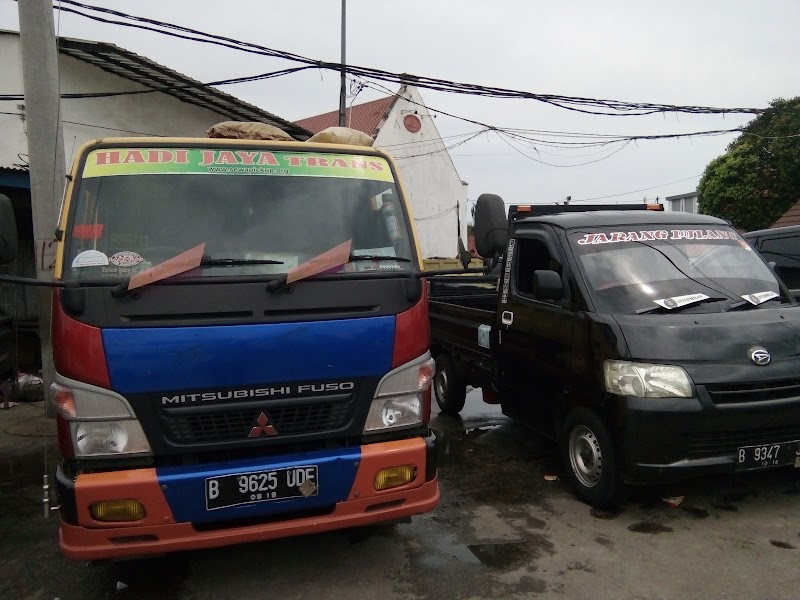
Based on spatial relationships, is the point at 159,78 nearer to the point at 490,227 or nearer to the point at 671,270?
the point at 490,227

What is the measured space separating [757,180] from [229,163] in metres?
24.5

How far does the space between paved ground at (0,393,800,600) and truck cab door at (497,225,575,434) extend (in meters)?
0.71

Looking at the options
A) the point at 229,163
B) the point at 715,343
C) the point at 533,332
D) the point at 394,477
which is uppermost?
the point at 229,163

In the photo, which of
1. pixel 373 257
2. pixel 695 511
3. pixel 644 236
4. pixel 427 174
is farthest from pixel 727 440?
pixel 427 174

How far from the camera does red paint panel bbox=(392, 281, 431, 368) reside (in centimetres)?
324

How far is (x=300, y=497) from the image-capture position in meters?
3.02

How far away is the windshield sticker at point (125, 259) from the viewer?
3.16 metres

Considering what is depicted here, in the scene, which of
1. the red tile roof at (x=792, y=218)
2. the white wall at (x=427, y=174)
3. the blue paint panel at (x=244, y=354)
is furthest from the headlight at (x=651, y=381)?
the white wall at (x=427, y=174)

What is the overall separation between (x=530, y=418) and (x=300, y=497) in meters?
2.60

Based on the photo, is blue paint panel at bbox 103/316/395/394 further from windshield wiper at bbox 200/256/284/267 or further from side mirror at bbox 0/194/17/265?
side mirror at bbox 0/194/17/265

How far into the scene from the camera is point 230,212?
3.43 m

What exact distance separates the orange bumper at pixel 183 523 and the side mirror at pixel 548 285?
5.71 ft

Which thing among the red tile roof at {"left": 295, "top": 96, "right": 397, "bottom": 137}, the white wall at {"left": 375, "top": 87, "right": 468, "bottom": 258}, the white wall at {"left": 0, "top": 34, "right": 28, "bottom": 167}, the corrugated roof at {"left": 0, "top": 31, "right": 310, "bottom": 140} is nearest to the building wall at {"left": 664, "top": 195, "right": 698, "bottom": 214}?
the white wall at {"left": 375, "top": 87, "right": 468, "bottom": 258}

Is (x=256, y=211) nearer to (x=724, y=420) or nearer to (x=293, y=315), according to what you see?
(x=293, y=315)
